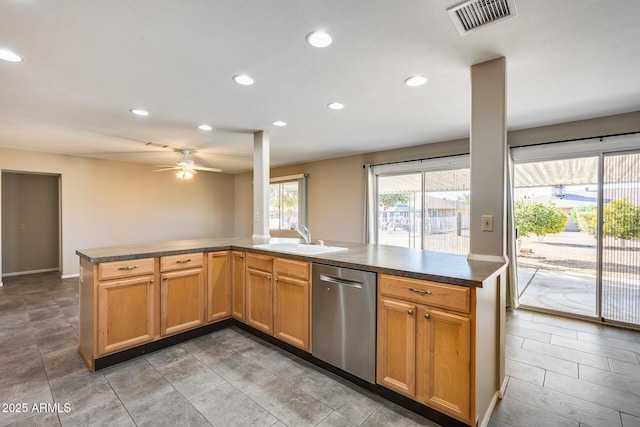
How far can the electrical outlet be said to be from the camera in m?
2.12

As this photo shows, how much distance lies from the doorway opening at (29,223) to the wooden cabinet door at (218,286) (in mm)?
4943

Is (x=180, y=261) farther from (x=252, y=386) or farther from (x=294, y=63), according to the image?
(x=294, y=63)

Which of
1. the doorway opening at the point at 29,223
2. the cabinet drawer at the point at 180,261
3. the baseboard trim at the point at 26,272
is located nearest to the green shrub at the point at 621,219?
the cabinet drawer at the point at 180,261

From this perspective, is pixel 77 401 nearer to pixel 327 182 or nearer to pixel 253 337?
pixel 253 337

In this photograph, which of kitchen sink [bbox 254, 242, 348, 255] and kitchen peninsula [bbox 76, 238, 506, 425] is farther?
kitchen sink [bbox 254, 242, 348, 255]

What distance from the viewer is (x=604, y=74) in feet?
7.70

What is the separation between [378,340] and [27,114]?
14.1 ft

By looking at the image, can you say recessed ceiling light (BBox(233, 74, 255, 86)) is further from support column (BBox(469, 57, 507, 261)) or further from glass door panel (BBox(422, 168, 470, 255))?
glass door panel (BBox(422, 168, 470, 255))

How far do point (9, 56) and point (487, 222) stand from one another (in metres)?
3.58

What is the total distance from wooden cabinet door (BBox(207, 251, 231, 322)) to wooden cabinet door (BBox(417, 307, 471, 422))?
2.12 metres

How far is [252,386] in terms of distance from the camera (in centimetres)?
212

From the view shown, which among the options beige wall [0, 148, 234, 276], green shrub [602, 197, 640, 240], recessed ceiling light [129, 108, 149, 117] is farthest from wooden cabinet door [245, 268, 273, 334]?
beige wall [0, 148, 234, 276]

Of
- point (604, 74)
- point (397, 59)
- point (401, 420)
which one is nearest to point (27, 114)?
point (397, 59)

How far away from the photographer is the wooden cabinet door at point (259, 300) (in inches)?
109
